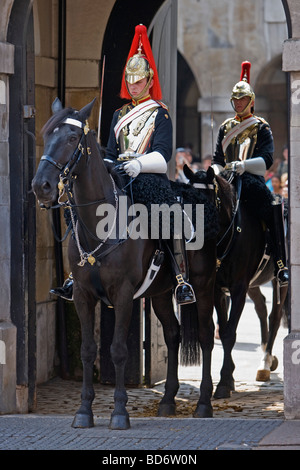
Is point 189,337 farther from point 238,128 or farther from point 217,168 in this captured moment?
point 238,128

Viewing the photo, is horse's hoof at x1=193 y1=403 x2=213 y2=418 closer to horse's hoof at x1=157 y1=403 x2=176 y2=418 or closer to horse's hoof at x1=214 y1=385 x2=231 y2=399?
horse's hoof at x1=157 y1=403 x2=176 y2=418

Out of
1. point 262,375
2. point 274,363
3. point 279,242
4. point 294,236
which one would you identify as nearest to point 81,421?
point 294,236

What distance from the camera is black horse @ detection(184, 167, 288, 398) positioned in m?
9.96

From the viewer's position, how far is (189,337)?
996 centimetres

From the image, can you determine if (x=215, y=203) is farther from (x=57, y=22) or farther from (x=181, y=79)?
(x=181, y=79)

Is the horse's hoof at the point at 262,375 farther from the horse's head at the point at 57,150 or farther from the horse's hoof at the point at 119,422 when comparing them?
the horse's head at the point at 57,150

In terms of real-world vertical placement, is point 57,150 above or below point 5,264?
above

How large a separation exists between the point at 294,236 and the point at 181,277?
0.95m

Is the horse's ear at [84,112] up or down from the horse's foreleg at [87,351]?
up

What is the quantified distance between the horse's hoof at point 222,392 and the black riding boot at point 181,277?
5.41 ft

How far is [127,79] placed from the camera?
896cm

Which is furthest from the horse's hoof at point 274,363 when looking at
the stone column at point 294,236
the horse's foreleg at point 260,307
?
the stone column at point 294,236

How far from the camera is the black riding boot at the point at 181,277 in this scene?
346 inches

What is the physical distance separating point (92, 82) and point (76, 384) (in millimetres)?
2847
